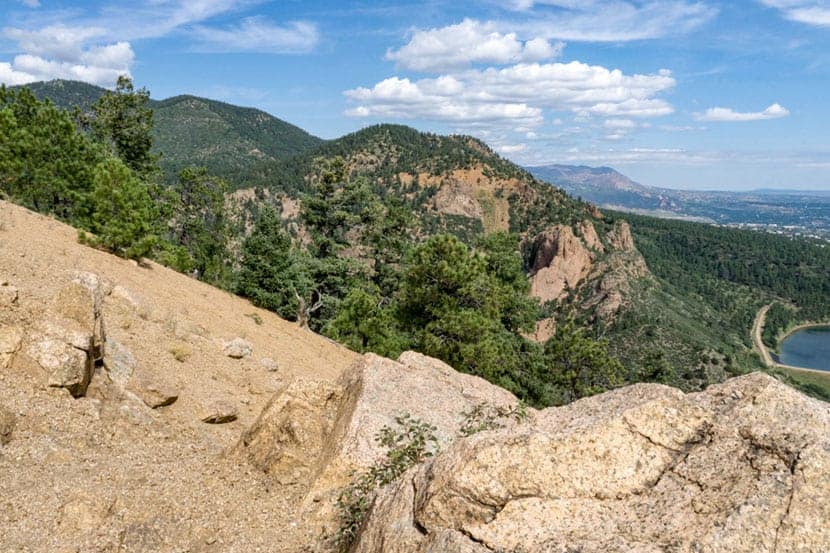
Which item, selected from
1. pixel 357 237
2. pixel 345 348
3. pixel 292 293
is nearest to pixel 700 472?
pixel 345 348

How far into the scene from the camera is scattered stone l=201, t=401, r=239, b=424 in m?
11.7

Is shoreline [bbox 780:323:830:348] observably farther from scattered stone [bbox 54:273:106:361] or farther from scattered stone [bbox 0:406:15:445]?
scattered stone [bbox 0:406:15:445]

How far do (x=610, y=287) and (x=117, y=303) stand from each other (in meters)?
113

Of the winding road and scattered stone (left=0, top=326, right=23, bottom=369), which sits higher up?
scattered stone (left=0, top=326, right=23, bottom=369)

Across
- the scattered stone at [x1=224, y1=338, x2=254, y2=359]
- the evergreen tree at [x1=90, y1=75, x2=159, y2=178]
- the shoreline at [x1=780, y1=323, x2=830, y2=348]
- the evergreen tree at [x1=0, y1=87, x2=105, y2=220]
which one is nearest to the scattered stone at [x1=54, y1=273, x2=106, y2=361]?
the scattered stone at [x1=224, y1=338, x2=254, y2=359]

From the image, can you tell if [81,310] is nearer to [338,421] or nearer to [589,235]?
[338,421]

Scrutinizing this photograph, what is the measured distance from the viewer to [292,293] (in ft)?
103

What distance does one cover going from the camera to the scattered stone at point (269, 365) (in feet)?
55.4

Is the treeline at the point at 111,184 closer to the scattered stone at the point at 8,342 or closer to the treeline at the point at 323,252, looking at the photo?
the treeline at the point at 323,252

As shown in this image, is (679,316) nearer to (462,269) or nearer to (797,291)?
(797,291)

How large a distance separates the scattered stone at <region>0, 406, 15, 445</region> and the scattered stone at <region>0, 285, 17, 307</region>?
2238 mm

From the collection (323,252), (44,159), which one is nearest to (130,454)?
(323,252)

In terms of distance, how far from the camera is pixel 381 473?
7062 mm

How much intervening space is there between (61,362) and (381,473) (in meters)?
6.61
